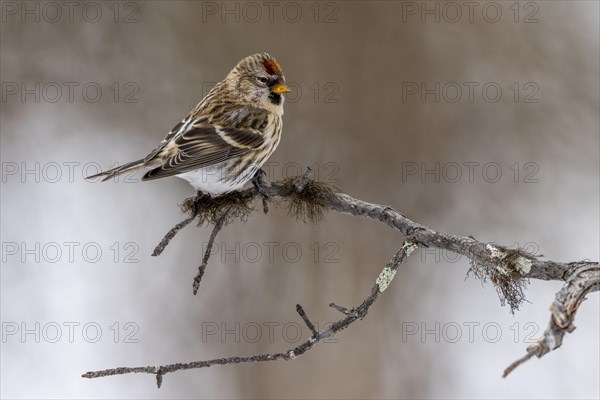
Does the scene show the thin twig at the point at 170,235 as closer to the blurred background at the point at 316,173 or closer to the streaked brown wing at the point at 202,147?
the streaked brown wing at the point at 202,147

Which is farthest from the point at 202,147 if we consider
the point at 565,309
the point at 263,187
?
the point at 565,309

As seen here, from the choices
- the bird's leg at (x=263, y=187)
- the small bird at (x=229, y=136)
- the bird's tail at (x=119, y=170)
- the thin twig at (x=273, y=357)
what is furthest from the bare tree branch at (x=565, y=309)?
the bird's tail at (x=119, y=170)

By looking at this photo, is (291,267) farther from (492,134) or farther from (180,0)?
(180,0)

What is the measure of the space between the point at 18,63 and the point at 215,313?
190 cm

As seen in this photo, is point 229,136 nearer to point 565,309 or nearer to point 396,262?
point 396,262

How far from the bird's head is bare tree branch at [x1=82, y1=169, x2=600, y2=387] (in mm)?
504

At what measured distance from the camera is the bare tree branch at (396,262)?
4.58 ft

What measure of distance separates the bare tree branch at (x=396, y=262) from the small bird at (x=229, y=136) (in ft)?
0.38

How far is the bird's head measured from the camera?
287 cm

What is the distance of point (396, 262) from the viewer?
6.47 feet

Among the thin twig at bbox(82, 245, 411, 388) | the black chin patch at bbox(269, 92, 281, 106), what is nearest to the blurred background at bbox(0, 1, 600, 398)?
the black chin patch at bbox(269, 92, 281, 106)

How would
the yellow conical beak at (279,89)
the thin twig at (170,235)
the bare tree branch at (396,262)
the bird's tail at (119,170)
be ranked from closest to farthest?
1. the bare tree branch at (396,262)
2. the thin twig at (170,235)
3. the bird's tail at (119,170)
4. the yellow conical beak at (279,89)

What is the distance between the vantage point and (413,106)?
3.98 meters

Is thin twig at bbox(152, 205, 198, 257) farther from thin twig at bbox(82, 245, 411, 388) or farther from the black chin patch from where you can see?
the black chin patch
